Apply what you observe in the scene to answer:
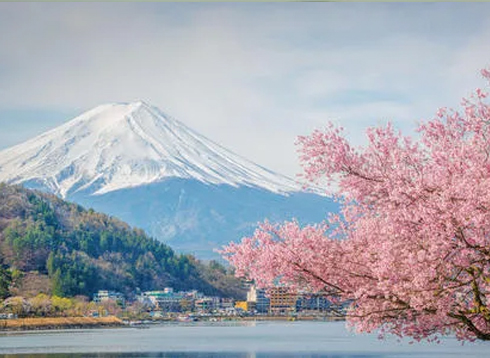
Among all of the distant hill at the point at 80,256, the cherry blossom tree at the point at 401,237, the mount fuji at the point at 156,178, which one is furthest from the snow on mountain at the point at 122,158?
the cherry blossom tree at the point at 401,237

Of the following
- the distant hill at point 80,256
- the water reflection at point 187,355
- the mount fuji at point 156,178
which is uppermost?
the mount fuji at point 156,178

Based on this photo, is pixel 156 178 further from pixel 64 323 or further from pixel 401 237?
pixel 401 237

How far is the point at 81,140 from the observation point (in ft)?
525

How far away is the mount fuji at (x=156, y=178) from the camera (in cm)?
14888

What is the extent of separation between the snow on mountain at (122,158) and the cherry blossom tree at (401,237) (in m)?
143

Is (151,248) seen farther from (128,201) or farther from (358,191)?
(128,201)

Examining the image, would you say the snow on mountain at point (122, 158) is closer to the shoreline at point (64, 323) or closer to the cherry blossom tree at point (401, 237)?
the shoreline at point (64, 323)

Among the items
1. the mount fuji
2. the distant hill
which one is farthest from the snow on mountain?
the distant hill

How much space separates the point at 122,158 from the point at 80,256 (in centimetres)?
10204

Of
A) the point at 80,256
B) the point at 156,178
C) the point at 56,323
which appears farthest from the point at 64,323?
the point at 156,178

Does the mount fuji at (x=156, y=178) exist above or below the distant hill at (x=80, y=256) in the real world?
above

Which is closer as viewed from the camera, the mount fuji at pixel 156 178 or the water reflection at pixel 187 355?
the water reflection at pixel 187 355

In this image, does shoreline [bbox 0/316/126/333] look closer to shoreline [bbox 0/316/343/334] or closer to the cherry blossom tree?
shoreline [bbox 0/316/343/334]

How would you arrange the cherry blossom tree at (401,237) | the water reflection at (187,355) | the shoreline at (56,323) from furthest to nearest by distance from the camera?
the shoreline at (56,323), the water reflection at (187,355), the cherry blossom tree at (401,237)
